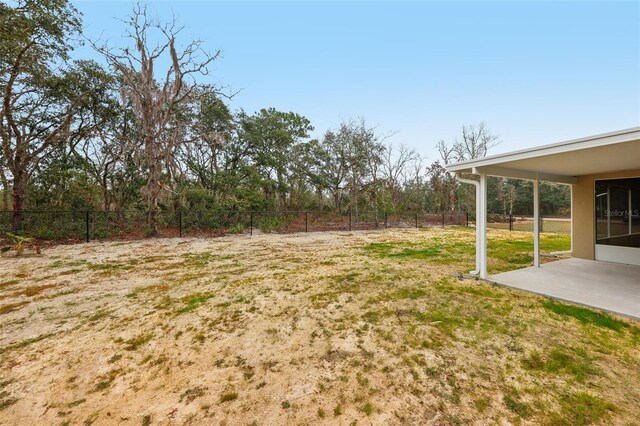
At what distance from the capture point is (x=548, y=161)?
12.7ft

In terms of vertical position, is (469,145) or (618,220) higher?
(469,145)

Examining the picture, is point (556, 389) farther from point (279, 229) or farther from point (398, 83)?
point (398, 83)

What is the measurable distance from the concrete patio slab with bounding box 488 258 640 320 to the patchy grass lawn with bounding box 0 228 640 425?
0.32 meters

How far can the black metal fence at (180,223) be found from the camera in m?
8.62

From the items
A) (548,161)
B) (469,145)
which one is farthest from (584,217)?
(469,145)

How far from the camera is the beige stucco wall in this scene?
5441mm

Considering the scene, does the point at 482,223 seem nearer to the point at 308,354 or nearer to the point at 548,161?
the point at 548,161

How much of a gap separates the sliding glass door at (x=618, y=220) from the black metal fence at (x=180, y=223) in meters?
9.16

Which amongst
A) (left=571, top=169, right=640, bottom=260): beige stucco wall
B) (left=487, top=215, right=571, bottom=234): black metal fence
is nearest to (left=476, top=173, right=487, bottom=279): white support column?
(left=571, top=169, right=640, bottom=260): beige stucco wall

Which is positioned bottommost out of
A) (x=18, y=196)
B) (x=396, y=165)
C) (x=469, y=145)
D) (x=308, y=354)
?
(x=308, y=354)

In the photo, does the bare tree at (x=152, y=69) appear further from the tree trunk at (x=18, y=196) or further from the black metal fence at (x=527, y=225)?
the black metal fence at (x=527, y=225)

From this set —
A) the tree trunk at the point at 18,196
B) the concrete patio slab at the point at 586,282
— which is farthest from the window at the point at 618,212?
the tree trunk at the point at 18,196

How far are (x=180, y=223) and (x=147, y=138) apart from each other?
3.45m

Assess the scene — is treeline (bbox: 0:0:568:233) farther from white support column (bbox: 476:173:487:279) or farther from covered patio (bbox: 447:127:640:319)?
covered patio (bbox: 447:127:640:319)
